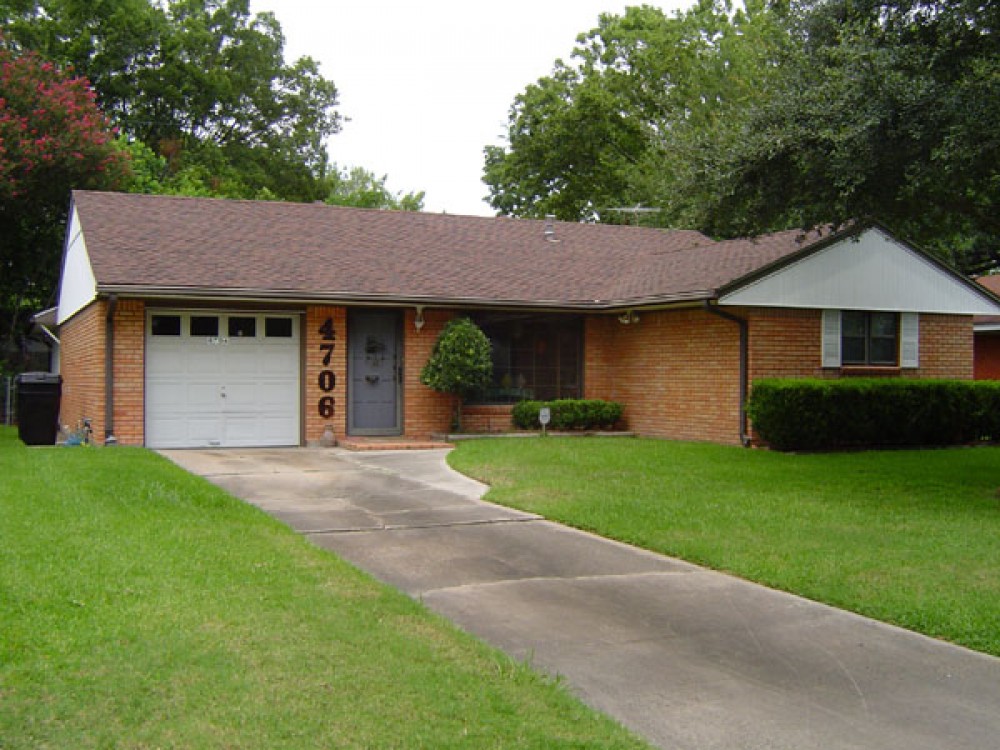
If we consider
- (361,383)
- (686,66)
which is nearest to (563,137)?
(686,66)

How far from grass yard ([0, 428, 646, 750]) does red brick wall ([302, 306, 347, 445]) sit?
9292 mm

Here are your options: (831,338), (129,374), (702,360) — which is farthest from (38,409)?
(831,338)

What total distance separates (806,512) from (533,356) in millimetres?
9610

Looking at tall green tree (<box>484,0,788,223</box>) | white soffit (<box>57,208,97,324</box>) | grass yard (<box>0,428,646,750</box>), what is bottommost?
grass yard (<box>0,428,646,750</box>)

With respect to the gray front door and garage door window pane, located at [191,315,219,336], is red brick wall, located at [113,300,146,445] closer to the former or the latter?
garage door window pane, located at [191,315,219,336]

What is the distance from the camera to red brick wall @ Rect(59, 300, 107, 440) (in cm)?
1647

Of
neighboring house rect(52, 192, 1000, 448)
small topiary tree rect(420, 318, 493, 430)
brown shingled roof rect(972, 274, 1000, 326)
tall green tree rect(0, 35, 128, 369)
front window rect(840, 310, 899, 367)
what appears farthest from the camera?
brown shingled roof rect(972, 274, 1000, 326)

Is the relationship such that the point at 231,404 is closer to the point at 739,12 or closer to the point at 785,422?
the point at 785,422

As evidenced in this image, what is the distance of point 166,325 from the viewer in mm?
16875

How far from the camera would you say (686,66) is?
127 feet

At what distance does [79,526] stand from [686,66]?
3507 centimetres

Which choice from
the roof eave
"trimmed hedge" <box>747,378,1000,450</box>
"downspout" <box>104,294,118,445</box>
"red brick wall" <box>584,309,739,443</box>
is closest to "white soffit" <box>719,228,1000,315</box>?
"red brick wall" <box>584,309,739,443</box>

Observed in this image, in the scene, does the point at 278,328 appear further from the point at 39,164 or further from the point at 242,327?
the point at 39,164

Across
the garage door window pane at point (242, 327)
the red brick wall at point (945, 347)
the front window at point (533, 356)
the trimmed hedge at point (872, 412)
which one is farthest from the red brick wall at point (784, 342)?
the garage door window pane at point (242, 327)
